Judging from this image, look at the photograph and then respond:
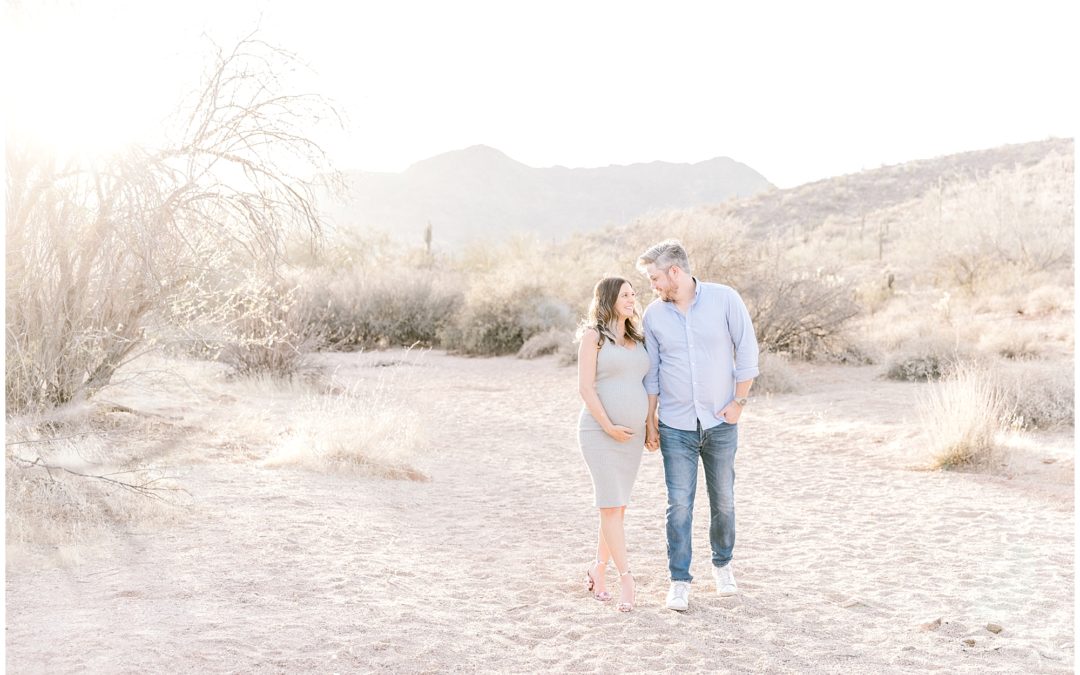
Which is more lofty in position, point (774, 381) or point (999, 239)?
point (999, 239)

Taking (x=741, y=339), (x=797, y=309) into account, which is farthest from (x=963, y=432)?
(x=797, y=309)

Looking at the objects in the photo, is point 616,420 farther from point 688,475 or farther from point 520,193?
point 520,193

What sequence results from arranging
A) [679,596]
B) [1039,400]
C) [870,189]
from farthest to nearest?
[870,189] → [1039,400] → [679,596]

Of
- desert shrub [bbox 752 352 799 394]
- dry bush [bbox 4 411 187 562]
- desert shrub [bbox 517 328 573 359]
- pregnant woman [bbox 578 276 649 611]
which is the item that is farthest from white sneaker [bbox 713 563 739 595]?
desert shrub [bbox 517 328 573 359]

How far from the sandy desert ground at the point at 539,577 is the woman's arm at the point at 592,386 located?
101 cm

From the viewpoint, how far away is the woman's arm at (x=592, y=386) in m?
5.06

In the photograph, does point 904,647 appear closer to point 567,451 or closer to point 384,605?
point 384,605

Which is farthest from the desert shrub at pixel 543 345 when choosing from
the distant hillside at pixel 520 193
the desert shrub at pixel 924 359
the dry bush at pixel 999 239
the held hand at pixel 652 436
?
the distant hillside at pixel 520 193

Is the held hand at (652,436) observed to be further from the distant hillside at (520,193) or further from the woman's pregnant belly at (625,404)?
the distant hillside at (520,193)

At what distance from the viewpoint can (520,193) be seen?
300ft

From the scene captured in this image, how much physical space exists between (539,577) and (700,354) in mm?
1835

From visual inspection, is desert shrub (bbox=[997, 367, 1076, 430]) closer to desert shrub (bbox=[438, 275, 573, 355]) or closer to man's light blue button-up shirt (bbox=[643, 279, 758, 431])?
man's light blue button-up shirt (bbox=[643, 279, 758, 431])

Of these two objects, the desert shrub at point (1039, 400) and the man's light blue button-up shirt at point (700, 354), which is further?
the desert shrub at point (1039, 400)

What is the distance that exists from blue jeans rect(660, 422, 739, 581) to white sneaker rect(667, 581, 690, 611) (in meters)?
0.03
